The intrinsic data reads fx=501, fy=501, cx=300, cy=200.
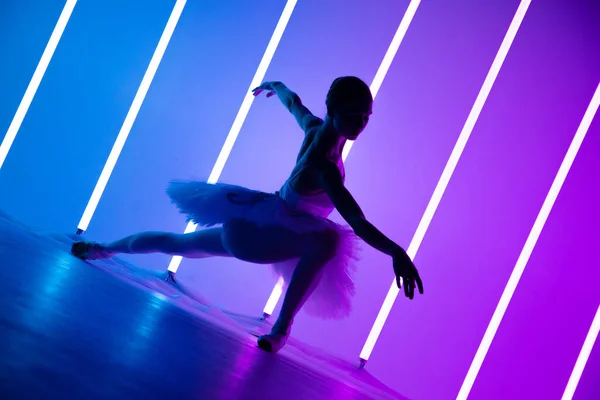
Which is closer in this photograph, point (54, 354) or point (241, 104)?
point (54, 354)

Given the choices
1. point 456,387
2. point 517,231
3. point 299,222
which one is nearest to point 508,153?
point 517,231

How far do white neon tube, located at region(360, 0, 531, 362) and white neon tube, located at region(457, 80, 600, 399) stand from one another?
1.95 ft

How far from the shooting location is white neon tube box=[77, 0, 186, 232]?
2830 millimetres

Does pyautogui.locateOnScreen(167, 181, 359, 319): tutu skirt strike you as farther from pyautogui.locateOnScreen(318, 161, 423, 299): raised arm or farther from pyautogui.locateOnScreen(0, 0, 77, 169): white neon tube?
pyautogui.locateOnScreen(0, 0, 77, 169): white neon tube

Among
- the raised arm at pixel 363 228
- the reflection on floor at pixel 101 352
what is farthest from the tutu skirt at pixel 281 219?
the reflection on floor at pixel 101 352

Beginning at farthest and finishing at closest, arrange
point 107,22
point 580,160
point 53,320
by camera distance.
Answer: point 580,160, point 107,22, point 53,320

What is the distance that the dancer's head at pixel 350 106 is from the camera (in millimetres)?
1568

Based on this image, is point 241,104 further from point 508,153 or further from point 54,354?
point 54,354

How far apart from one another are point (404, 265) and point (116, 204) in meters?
2.02

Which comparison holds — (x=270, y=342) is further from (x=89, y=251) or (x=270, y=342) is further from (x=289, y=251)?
(x=89, y=251)

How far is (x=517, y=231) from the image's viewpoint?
2963 millimetres

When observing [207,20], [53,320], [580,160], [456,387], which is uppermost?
[580,160]

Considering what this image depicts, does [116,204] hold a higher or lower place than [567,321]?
lower

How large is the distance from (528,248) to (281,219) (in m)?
2.02
